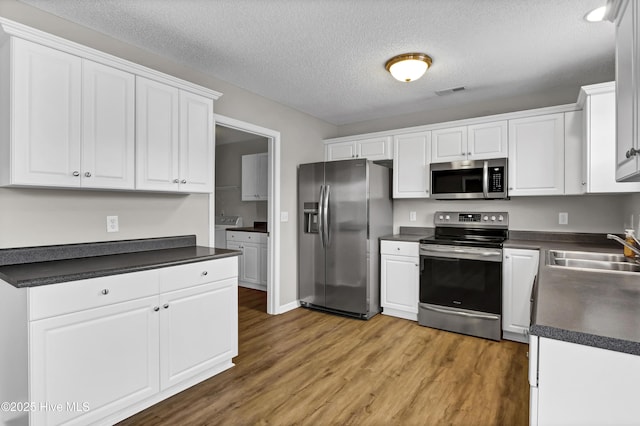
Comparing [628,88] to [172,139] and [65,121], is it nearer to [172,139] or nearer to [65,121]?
[172,139]

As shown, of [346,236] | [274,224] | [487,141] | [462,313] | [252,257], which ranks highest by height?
[487,141]

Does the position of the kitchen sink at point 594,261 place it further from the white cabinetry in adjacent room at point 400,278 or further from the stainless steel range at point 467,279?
the white cabinetry in adjacent room at point 400,278

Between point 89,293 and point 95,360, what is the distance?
0.37 metres

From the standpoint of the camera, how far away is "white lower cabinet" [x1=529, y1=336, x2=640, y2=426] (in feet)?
3.03

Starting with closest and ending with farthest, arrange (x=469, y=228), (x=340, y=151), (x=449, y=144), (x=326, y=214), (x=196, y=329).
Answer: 1. (x=196, y=329)
2. (x=449, y=144)
3. (x=469, y=228)
4. (x=326, y=214)
5. (x=340, y=151)

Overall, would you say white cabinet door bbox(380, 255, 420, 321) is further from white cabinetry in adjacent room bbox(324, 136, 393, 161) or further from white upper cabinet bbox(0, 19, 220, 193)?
white upper cabinet bbox(0, 19, 220, 193)

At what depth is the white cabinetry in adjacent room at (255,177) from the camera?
5.40m

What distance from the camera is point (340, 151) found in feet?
14.7

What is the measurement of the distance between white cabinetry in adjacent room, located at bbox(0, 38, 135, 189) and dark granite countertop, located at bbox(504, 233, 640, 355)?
2.41m

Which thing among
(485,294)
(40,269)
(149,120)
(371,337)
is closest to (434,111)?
(485,294)

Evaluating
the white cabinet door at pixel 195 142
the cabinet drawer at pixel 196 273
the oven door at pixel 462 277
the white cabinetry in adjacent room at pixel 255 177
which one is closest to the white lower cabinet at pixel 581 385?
the cabinet drawer at pixel 196 273

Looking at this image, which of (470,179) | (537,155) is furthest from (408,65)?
(537,155)

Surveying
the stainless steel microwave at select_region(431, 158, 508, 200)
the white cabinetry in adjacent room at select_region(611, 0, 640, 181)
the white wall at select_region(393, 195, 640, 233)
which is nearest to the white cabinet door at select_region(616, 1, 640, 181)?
the white cabinetry in adjacent room at select_region(611, 0, 640, 181)

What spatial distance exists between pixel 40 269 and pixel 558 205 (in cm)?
431
